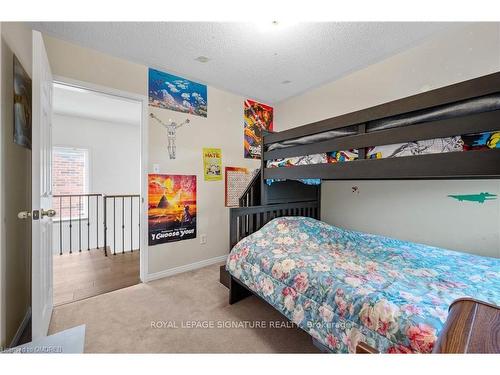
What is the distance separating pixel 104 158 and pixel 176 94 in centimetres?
309

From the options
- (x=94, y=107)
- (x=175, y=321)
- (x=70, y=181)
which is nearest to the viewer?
(x=175, y=321)

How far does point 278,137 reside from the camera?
2135mm

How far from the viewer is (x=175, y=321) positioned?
5.77ft

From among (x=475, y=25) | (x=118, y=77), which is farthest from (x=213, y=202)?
(x=475, y=25)

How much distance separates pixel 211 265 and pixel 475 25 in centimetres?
351

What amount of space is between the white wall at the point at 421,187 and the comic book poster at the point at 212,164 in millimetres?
1448

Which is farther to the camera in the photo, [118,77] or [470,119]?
[118,77]

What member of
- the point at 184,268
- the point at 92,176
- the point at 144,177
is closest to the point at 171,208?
the point at 144,177

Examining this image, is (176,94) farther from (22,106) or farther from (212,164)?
(22,106)

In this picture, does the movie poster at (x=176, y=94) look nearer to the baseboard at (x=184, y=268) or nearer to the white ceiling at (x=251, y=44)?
the white ceiling at (x=251, y=44)

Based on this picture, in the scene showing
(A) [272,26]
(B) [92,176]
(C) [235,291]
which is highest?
(A) [272,26]

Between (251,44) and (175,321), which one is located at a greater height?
(251,44)
